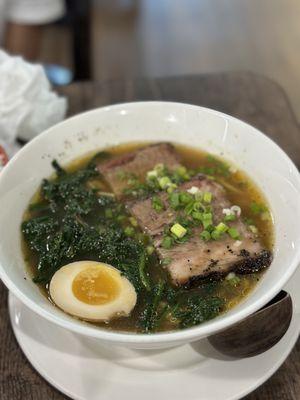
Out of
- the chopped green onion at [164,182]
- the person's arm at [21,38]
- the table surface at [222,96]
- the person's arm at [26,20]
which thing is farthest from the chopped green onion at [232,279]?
the person's arm at [21,38]

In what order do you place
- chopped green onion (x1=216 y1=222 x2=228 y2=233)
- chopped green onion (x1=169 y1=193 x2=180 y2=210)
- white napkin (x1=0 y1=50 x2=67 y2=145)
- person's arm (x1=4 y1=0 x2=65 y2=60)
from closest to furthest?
chopped green onion (x1=216 y1=222 x2=228 y2=233) → chopped green onion (x1=169 y1=193 x2=180 y2=210) → white napkin (x1=0 y1=50 x2=67 y2=145) → person's arm (x1=4 y1=0 x2=65 y2=60)

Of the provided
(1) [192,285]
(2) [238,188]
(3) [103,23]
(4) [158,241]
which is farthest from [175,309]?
(3) [103,23]

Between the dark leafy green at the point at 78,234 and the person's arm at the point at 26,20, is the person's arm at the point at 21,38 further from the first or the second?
the dark leafy green at the point at 78,234

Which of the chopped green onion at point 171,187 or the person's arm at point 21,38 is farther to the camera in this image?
the person's arm at point 21,38

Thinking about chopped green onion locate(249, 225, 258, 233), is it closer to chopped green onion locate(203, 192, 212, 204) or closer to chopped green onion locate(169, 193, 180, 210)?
chopped green onion locate(203, 192, 212, 204)

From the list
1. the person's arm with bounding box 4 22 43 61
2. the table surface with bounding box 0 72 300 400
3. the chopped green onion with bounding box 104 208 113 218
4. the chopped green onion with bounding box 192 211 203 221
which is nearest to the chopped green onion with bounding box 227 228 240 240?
the chopped green onion with bounding box 192 211 203 221

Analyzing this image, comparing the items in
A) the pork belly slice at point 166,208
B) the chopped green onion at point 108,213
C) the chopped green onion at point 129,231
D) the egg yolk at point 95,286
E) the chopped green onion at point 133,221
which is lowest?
the chopped green onion at point 108,213

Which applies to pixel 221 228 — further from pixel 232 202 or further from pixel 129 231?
pixel 129 231
